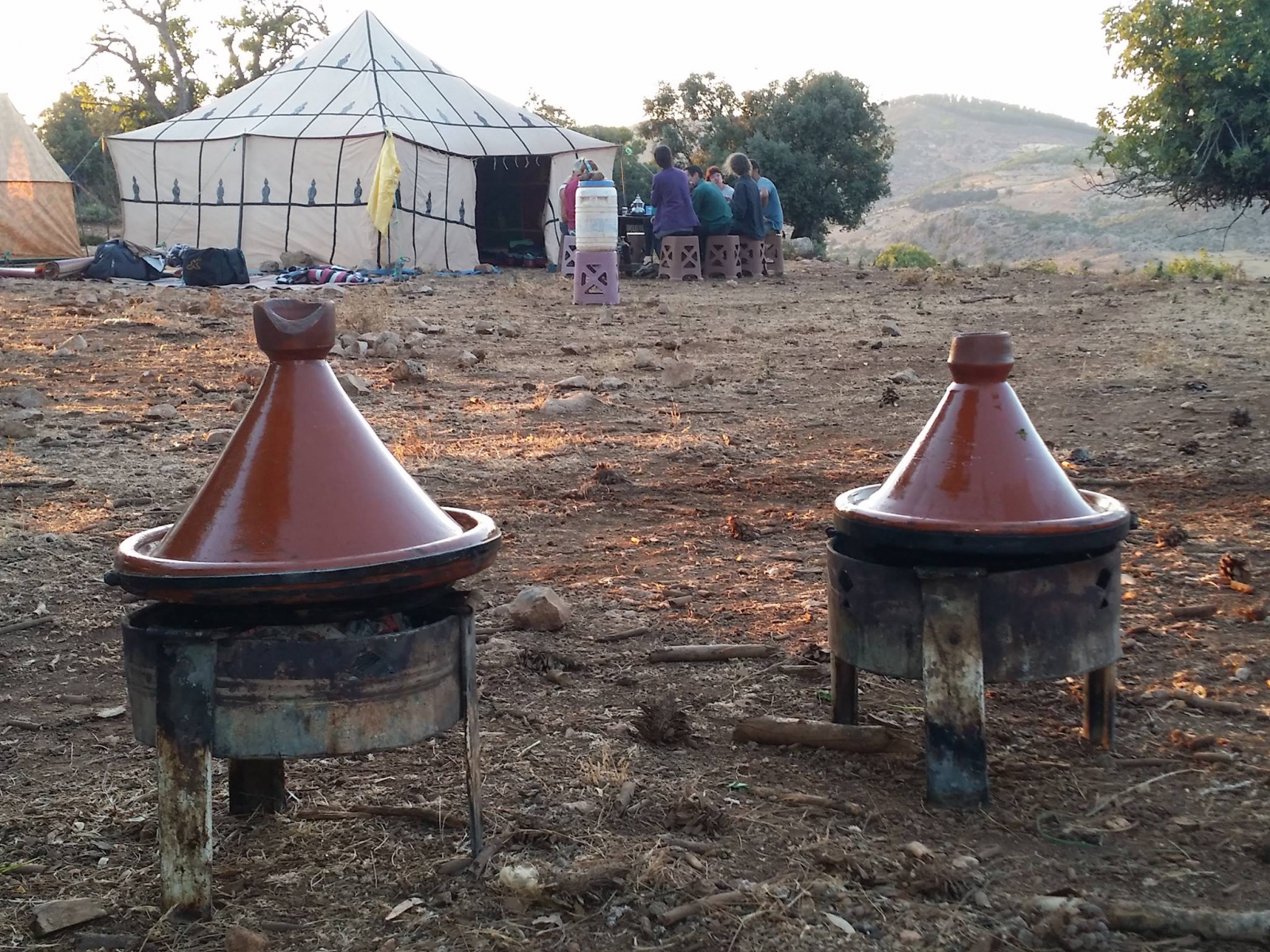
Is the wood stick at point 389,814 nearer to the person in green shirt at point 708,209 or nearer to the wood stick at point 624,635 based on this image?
the wood stick at point 624,635

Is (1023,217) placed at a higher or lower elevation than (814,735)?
higher

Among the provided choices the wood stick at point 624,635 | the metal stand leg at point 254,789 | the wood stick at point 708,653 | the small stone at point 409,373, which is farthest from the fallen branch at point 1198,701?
the small stone at point 409,373

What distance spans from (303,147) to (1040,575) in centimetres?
1773

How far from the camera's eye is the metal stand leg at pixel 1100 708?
8.98ft

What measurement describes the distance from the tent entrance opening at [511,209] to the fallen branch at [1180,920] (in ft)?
64.1

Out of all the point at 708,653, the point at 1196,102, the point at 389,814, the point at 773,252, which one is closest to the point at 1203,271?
the point at 1196,102

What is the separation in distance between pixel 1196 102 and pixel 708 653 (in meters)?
15.6

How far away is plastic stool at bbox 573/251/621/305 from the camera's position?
13133 millimetres

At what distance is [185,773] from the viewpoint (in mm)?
2053

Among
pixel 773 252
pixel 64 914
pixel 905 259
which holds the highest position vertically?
pixel 905 259

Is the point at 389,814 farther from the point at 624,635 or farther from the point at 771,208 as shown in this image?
the point at 771,208

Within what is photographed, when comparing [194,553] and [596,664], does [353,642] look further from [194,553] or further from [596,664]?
[596,664]

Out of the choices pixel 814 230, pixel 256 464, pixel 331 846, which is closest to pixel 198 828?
pixel 331 846

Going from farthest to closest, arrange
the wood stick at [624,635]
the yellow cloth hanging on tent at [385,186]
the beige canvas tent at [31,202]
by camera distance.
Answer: the beige canvas tent at [31,202]
the yellow cloth hanging on tent at [385,186]
the wood stick at [624,635]
